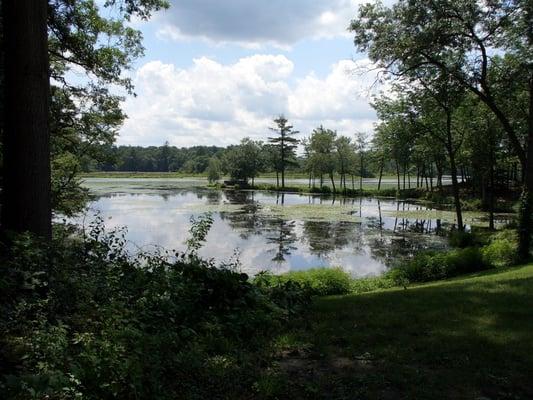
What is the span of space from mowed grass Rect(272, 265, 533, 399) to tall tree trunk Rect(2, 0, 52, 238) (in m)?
3.94

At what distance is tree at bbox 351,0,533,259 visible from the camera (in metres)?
15.7

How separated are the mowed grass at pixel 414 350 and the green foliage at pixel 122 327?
56 centimetres

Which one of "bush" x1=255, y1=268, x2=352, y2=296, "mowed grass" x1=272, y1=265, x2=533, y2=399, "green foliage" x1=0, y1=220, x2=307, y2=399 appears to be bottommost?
"bush" x1=255, y1=268, x2=352, y2=296

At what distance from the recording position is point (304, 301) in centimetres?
728

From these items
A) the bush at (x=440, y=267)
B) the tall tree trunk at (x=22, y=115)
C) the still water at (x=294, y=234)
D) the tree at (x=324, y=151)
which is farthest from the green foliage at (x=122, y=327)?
the tree at (x=324, y=151)

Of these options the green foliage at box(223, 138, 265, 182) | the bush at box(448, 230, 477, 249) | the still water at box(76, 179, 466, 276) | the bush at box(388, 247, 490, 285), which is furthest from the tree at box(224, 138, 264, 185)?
the bush at box(388, 247, 490, 285)

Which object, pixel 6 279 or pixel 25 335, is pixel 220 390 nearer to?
pixel 25 335

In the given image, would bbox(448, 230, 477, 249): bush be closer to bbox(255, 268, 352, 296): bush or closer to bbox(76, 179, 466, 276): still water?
bbox(76, 179, 466, 276): still water

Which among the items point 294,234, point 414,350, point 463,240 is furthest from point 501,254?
point 294,234

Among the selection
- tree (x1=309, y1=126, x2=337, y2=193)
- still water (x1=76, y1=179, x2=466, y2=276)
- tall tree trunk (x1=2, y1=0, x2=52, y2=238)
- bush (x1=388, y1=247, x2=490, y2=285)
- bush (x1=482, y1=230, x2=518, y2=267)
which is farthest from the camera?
tree (x1=309, y1=126, x2=337, y2=193)

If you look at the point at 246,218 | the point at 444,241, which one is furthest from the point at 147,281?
the point at 246,218

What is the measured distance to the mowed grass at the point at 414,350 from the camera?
13.2ft

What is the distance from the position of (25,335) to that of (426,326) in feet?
16.1

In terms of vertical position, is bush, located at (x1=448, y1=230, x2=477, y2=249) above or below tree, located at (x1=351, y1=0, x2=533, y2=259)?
below
